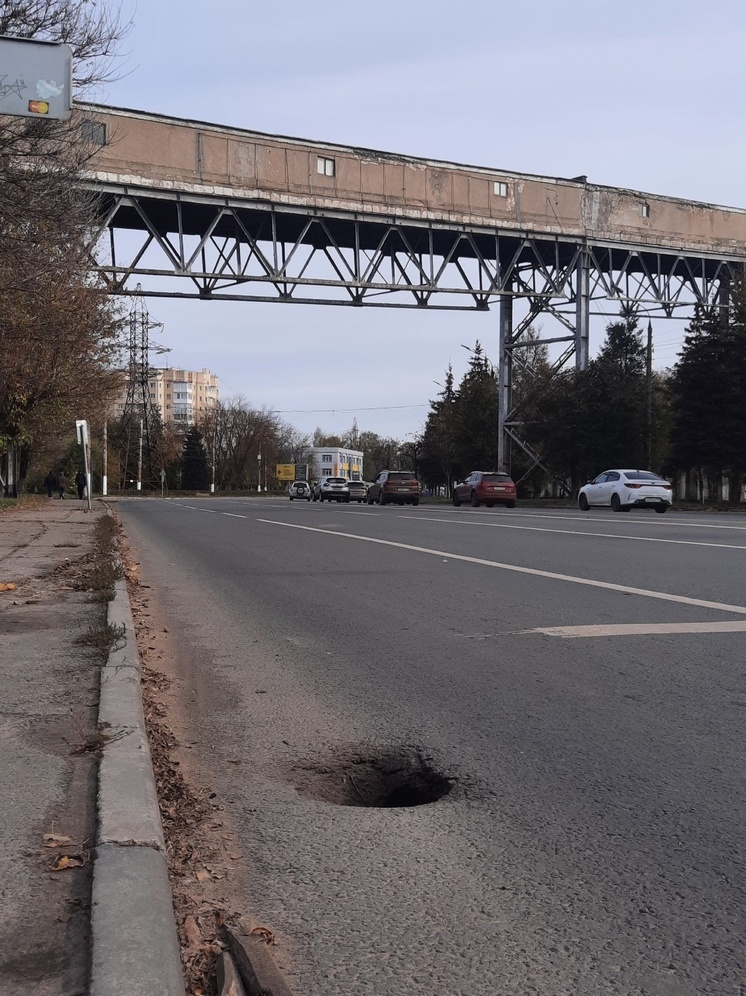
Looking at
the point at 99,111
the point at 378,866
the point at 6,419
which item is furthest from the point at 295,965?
the point at 99,111

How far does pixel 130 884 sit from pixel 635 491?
28956mm

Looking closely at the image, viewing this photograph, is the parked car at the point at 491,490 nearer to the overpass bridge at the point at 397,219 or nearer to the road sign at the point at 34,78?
the overpass bridge at the point at 397,219

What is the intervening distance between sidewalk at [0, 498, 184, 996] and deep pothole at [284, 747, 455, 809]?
0.67m

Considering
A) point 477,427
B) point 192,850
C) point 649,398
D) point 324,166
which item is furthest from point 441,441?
point 192,850

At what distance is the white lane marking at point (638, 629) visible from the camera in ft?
22.1

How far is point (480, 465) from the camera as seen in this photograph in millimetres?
67812

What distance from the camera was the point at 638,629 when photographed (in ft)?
22.6

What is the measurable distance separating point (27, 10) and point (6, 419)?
19.9 meters

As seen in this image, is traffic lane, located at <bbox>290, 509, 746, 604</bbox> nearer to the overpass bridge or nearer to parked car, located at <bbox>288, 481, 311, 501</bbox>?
the overpass bridge

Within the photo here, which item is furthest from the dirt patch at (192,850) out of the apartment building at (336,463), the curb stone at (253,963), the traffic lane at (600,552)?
the apartment building at (336,463)

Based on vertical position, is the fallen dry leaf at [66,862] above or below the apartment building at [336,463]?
below

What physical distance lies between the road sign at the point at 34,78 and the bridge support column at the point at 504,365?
3365 centimetres

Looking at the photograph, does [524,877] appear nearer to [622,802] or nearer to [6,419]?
[622,802]

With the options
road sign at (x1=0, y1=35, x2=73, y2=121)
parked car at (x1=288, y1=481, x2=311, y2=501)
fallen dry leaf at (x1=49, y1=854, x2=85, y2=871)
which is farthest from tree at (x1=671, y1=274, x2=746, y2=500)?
fallen dry leaf at (x1=49, y1=854, x2=85, y2=871)
